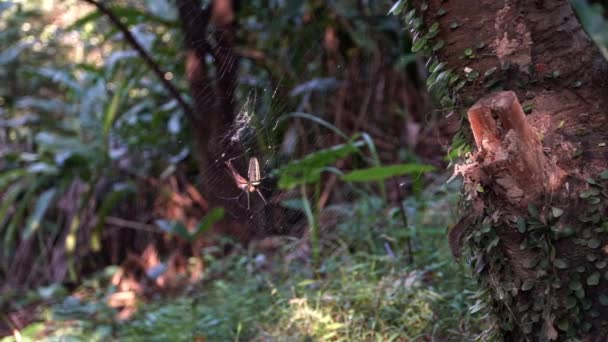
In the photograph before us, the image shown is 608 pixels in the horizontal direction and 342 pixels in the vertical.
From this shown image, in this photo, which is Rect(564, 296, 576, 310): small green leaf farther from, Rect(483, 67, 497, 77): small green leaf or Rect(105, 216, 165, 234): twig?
Rect(105, 216, 165, 234): twig

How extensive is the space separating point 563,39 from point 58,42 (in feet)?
19.7

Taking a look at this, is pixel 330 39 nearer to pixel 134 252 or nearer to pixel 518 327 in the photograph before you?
pixel 134 252

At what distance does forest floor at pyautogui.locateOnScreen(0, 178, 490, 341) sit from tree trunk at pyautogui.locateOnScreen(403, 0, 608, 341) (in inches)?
9.5

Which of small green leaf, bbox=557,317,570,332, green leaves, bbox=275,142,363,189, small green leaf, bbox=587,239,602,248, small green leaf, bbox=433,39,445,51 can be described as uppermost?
small green leaf, bbox=433,39,445,51

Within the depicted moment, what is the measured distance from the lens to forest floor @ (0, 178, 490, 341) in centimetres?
230

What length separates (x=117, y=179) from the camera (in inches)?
194

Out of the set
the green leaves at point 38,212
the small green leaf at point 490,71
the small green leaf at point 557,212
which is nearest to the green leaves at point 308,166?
the small green leaf at point 490,71

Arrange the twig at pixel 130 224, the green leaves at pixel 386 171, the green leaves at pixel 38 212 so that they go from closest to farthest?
the green leaves at pixel 386 171
the green leaves at pixel 38 212
the twig at pixel 130 224

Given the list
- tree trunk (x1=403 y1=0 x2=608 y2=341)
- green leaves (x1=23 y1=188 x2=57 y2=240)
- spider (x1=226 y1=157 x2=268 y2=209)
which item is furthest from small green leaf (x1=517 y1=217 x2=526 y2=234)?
green leaves (x1=23 y1=188 x2=57 y2=240)

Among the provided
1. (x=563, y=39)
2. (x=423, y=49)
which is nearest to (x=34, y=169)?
(x=423, y=49)

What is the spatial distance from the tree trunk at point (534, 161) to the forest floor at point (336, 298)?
242 mm

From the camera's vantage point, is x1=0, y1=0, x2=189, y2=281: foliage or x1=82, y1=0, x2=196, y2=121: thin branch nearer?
x1=82, y1=0, x2=196, y2=121: thin branch

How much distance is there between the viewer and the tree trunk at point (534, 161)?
1.44 m

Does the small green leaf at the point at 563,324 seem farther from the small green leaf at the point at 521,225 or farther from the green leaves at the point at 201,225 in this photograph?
the green leaves at the point at 201,225
